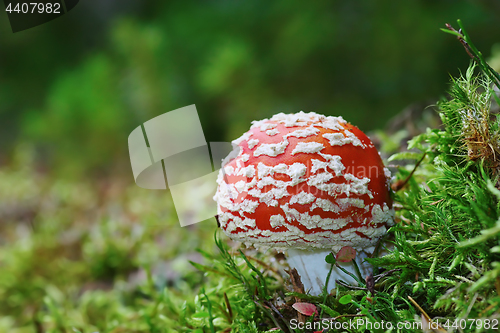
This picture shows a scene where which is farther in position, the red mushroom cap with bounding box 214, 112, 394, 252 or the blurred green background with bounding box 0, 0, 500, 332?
the blurred green background with bounding box 0, 0, 500, 332

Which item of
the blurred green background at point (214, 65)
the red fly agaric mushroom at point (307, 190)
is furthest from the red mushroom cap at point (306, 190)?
the blurred green background at point (214, 65)

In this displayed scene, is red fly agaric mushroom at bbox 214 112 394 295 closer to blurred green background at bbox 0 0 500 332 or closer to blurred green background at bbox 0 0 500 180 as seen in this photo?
blurred green background at bbox 0 0 500 332

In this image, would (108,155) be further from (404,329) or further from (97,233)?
(404,329)

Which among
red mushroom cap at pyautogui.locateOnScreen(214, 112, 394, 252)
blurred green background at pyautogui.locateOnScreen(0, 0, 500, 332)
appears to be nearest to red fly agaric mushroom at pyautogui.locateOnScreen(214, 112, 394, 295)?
red mushroom cap at pyautogui.locateOnScreen(214, 112, 394, 252)

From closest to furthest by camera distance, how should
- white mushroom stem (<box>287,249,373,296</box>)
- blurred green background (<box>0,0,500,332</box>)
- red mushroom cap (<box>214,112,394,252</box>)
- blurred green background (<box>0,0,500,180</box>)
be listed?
red mushroom cap (<box>214,112,394,252</box>)
white mushroom stem (<box>287,249,373,296</box>)
blurred green background (<box>0,0,500,332</box>)
blurred green background (<box>0,0,500,180</box>)

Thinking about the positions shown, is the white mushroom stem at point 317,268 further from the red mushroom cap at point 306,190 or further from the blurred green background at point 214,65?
the blurred green background at point 214,65

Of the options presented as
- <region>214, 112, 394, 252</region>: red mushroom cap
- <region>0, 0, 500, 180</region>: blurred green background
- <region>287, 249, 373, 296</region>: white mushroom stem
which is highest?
<region>0, 0, 500, 180</region>: blurred green background

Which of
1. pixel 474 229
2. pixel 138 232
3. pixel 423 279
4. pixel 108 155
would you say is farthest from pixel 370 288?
pixel 108 155

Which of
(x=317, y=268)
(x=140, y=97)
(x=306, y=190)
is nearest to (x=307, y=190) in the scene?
(x=306, y=190)
